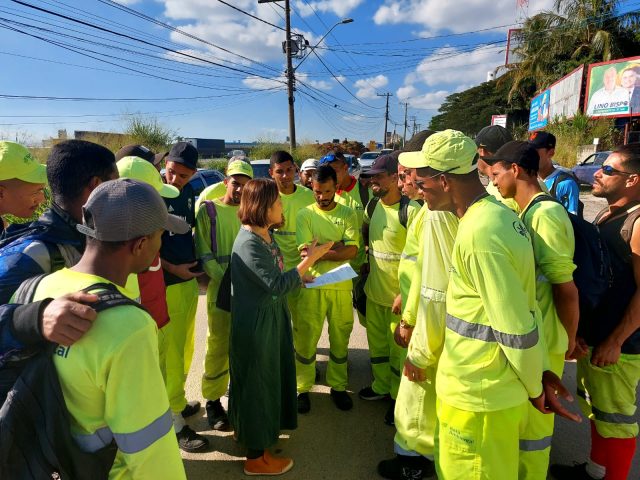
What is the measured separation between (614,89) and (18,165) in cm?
2478

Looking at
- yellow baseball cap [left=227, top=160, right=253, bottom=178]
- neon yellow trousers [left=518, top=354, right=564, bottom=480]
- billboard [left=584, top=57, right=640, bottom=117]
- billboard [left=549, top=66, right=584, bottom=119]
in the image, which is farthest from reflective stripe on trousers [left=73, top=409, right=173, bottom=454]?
billboard [left=549, top=66, right=584, bottom=119]

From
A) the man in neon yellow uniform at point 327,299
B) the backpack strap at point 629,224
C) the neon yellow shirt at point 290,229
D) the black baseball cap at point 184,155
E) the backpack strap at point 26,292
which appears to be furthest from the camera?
the neon yellow shirt at point 290,229

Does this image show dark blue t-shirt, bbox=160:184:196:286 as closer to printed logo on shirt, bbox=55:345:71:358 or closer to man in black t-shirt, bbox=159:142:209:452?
man in black t-shirt, bbox=159:142:209:452

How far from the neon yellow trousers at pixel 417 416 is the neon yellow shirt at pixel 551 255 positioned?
27.6 inches

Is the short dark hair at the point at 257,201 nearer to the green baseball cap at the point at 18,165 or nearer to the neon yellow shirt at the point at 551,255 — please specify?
the green baseball cap at the point at 18,165

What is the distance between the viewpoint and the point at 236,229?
10.5 ft

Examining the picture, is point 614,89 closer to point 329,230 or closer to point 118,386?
point 329,230

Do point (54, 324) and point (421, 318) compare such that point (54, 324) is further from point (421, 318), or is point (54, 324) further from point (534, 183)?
point (534, 183)

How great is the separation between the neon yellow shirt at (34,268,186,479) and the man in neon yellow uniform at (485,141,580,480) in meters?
1.79

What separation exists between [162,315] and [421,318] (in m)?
1.69

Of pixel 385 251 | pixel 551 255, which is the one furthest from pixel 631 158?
pixel 385 251

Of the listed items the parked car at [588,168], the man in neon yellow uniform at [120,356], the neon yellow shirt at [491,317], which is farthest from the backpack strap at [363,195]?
the parked car at [588,168]

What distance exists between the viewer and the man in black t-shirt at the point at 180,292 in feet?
9.53

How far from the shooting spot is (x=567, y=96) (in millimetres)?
23641
